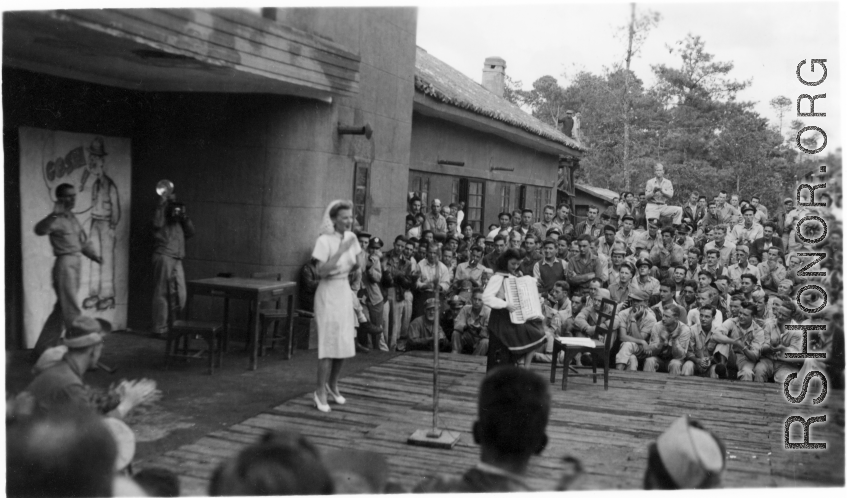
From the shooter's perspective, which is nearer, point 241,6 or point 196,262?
point 241,6

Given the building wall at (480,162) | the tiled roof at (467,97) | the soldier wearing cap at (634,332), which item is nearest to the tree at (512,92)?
the tiled roof at (467,97)

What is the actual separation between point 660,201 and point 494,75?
7383 millimetres

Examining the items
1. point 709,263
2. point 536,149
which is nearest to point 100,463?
point 709,263

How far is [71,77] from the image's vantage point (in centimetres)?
718

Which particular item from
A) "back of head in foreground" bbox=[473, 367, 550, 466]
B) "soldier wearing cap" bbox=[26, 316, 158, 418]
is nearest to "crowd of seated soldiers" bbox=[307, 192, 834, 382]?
"soldier wearing cap" bbox=[26, 316, 158, 418]

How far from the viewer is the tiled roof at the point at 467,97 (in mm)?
10914

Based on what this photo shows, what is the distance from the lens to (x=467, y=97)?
12.3 m

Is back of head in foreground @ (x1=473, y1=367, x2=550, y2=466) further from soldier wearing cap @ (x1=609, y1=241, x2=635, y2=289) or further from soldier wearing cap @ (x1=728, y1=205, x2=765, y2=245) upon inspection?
soldier wearing cap @ (x1=728, y1=205, x2=765, y2=245)

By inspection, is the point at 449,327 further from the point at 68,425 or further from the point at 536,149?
the point at 536,149

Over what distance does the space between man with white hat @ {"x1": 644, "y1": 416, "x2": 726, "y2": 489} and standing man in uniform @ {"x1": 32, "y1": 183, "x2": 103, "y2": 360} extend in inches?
197

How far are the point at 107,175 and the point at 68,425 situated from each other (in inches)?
137

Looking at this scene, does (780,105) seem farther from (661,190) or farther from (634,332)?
(661,190)

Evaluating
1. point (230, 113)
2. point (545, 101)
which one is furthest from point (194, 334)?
point (545, 101)

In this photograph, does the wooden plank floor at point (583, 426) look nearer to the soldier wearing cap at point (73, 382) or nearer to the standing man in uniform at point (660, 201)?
the soldier wearing cap at point (73, 382)
